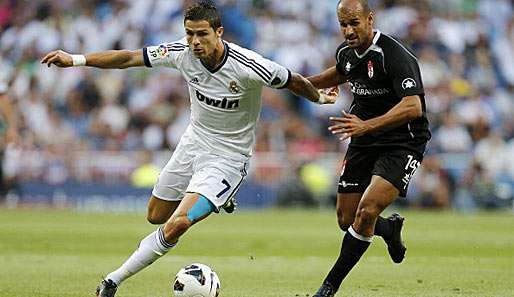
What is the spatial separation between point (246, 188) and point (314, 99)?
542 inches

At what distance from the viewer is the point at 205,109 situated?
9422mm

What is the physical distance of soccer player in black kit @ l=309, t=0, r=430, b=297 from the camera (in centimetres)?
887

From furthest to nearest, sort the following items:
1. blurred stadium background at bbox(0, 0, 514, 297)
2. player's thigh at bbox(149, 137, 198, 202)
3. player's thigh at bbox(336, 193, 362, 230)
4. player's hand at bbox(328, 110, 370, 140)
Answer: blurred stadium background at bbox(0, 0, 514, 297)
player's thigh at bbox(336, 193, 362, 230)
player's thigh at bbox(149, 137, 198, 202)
player's hand at bbox(328, 110, 370, 140)

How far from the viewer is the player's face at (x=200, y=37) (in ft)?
29.2

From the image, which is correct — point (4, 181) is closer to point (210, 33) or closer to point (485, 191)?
point (485, 191)

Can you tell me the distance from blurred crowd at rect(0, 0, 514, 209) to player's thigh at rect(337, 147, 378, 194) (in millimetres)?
13407

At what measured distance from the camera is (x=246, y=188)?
23.2m

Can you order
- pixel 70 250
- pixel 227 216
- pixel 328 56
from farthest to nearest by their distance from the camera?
1. pixel 328 56
2. pixel 227 216
3. pixel 70 250

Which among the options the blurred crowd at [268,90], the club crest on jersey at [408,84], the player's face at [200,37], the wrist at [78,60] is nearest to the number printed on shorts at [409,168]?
the club crest on jersey at [408,84]

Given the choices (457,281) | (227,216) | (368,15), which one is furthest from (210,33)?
(227,216)

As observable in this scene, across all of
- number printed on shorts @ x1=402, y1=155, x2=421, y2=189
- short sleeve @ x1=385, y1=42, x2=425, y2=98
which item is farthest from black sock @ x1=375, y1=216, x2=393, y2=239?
short sleeve @ x1=385, y1=42, x2=425, y2=98

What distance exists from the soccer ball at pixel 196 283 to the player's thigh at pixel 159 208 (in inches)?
41.5

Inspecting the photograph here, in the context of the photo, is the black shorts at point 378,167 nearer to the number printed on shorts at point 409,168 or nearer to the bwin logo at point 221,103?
the number printed on shorts at point 409,168

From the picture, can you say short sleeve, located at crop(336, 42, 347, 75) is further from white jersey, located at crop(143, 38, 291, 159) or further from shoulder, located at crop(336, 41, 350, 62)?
white jersey, located at crop(143, 38, 291, 159)
